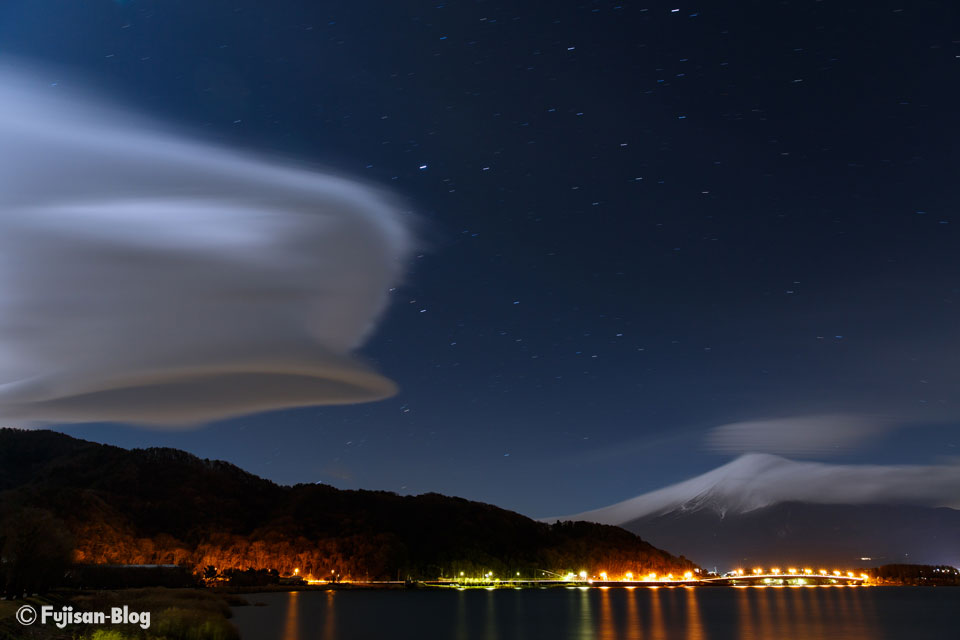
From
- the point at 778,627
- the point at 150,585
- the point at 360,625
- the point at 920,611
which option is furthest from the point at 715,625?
the point at 150,585

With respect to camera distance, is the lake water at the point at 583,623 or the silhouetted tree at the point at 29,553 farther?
the lake water at the point at 583,623

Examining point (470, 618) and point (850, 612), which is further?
point (850, 612)

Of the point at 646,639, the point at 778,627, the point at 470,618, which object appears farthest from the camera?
the point at 470,618

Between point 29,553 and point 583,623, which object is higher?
point 29,553

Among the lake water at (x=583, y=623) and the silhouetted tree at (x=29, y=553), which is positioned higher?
the silhouetted tree at (x=29, y=553)

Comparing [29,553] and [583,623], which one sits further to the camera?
[583,623]

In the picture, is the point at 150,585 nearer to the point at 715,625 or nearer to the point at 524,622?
the point at 524,622

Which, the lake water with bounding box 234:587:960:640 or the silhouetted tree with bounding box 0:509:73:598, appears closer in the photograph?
the silhouetted tree with bounding box 0:509:73:598

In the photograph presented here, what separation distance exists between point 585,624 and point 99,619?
77.5 meters

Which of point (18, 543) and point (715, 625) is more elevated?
point (18, 543)

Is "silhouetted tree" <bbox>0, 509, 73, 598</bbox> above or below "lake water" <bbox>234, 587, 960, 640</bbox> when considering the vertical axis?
above

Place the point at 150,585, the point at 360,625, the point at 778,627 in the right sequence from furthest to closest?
the point at 150,585
the point at 778,627
the point at 360,625

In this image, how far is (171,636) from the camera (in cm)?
5197

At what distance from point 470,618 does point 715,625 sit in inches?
1490
